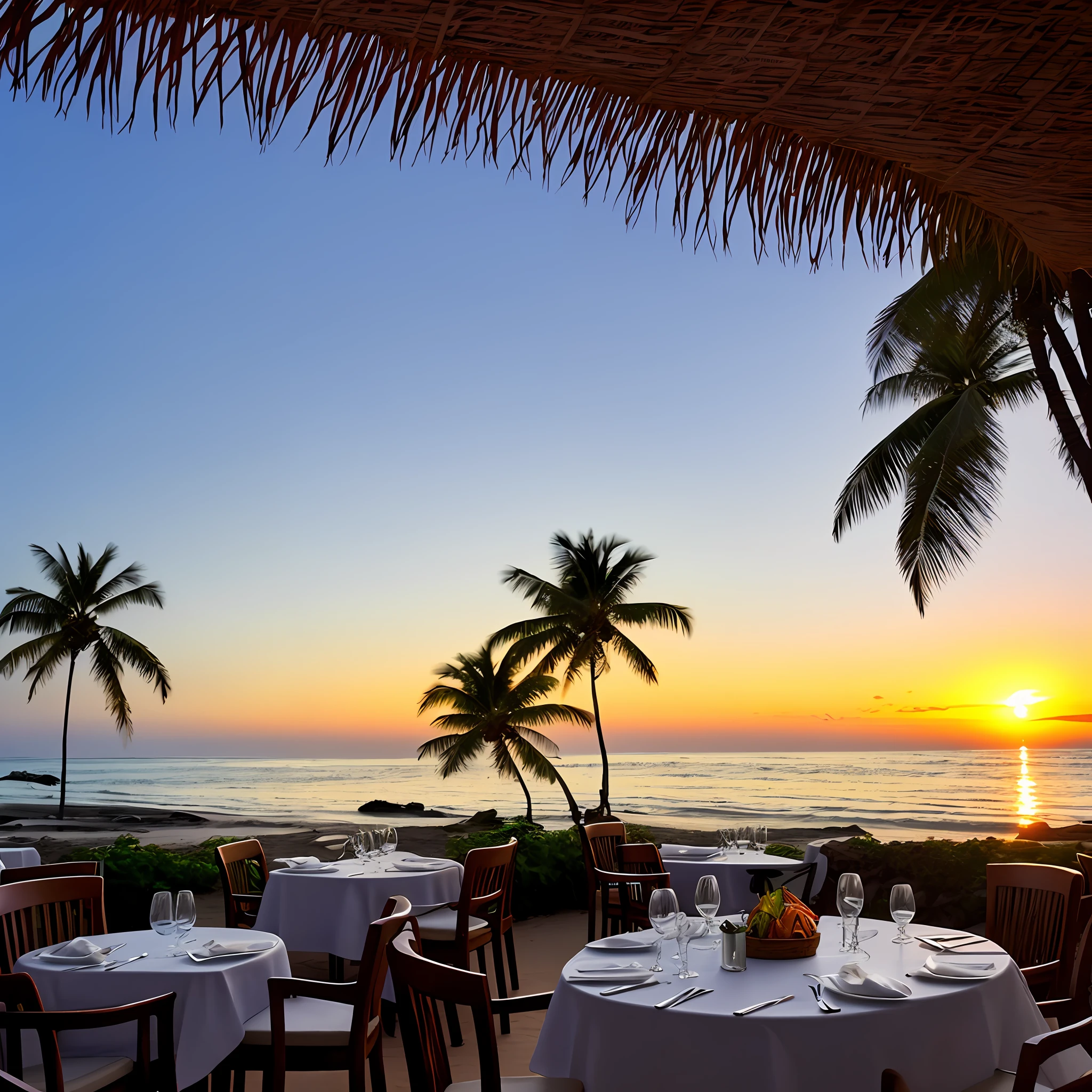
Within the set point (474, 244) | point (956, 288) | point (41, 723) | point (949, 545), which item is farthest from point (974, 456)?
point (41, 723)

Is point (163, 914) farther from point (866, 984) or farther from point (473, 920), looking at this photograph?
point (866, 984)

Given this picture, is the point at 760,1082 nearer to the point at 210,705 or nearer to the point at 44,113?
the point at 44,113

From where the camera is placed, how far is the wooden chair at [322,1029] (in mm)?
3197

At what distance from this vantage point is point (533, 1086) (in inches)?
116

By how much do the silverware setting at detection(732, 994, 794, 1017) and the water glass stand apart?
2312mm

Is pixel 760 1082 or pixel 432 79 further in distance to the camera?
pixel 760 1082

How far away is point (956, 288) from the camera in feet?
30.3

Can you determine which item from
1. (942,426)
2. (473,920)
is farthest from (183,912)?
(942,426)

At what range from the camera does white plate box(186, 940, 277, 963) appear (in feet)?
11.3

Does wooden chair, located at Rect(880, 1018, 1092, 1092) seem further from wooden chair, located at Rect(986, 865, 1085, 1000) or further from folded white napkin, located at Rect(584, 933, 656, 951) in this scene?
wooden chair, located at Rect(986, 865, 1085, 1000)

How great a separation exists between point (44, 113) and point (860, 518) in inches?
431

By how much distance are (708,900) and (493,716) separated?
52.1 feet

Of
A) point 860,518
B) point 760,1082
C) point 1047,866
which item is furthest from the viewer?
point 860,518

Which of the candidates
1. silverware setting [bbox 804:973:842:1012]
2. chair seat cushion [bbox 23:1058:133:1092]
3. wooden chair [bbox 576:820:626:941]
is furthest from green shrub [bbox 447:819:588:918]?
silverware setting [bbox 804:973:842:1012]
